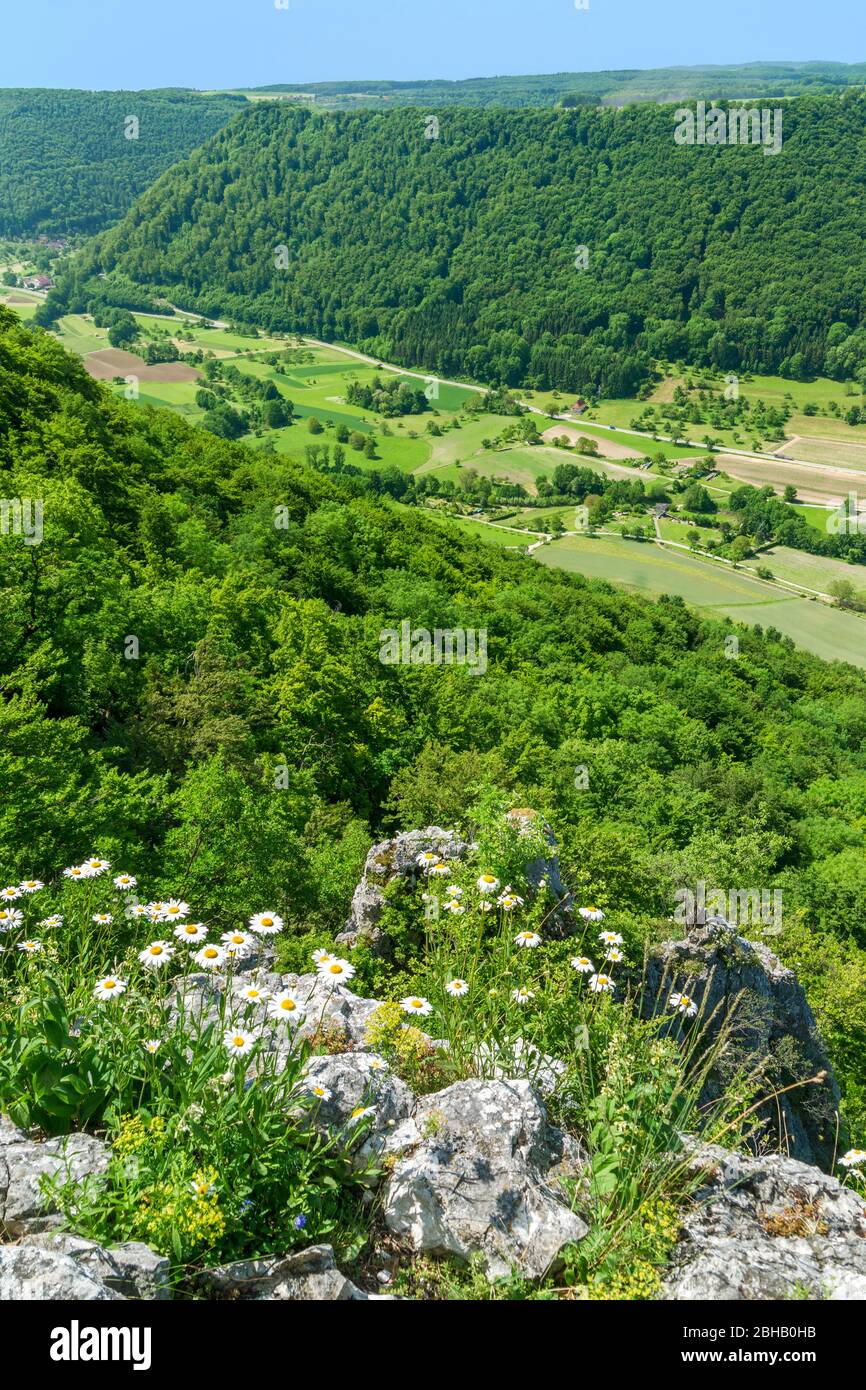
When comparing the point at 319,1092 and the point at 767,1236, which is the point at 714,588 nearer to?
the point at 767,1236

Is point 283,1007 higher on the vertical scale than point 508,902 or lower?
higher

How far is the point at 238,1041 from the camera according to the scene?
20.5 ft

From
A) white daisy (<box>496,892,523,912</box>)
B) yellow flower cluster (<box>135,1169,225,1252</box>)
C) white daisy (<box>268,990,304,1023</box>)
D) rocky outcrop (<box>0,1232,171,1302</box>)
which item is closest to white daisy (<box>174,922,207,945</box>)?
white daisy (<box>268,990,304,1023</box>)

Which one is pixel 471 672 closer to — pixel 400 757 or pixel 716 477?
pixel 400 757

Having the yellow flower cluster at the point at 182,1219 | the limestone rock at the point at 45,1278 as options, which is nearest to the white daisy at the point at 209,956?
the yellow flower cluster at the point at 182,1219

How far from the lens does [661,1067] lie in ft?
24.3

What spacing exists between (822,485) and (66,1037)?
213m

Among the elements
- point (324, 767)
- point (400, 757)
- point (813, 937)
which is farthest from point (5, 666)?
point (813, 937)

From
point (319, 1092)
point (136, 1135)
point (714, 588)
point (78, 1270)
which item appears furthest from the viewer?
point (714, 588)

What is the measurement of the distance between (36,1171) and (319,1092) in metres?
2.01

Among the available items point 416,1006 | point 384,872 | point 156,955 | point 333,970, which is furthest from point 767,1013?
point 156,955

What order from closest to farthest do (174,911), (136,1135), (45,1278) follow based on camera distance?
(45,1278)
(136,1135)
(174,911)

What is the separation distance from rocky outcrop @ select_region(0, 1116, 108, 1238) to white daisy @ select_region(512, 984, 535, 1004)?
12.5ft

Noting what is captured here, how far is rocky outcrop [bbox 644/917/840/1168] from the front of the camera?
1348cm
